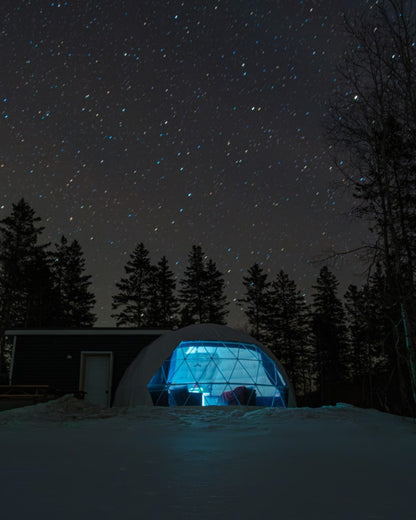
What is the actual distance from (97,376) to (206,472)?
42.1 ft

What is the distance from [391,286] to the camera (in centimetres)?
701

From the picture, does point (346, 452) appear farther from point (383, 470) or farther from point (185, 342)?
point (185, 342)

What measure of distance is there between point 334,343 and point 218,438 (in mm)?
33155

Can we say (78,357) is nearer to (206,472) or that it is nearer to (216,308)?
(206,472)

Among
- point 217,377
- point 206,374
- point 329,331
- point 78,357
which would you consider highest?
point 329,331

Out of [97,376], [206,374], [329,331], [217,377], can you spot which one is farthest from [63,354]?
[329,331]

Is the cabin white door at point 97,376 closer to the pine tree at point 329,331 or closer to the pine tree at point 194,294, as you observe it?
the pine tree at point 194,294

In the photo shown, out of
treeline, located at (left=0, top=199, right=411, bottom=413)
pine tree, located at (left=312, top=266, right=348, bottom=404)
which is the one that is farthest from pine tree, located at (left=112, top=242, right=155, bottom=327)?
pine tree, located at (left=312, top=266, right=348, bottom=404)

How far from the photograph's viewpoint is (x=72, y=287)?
33.9 metres

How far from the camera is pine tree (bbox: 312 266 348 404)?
35.6 metres

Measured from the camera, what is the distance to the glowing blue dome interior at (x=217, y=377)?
38.3ft

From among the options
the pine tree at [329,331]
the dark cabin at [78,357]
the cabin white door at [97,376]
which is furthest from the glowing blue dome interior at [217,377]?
the pine tree at [329,331]

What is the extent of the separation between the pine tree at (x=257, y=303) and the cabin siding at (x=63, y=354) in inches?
849

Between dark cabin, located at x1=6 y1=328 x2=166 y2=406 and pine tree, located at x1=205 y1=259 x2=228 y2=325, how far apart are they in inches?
767
